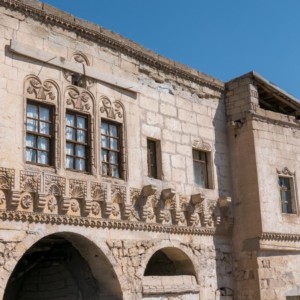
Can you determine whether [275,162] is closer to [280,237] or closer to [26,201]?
[280,237]

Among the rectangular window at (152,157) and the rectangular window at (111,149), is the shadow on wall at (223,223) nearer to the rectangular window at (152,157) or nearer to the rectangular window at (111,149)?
the rectangular window at (152,157)

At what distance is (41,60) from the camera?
10.2 meters

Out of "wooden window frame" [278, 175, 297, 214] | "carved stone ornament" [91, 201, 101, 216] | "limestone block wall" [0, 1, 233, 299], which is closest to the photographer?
"limestone block wall" [0, 1, 233, 299]

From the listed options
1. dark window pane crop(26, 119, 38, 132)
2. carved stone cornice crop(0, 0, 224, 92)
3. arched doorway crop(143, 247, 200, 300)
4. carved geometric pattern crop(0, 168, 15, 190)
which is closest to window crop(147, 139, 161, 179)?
arched doorway crop(143, 247, 200, 300)

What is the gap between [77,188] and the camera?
10.1 m

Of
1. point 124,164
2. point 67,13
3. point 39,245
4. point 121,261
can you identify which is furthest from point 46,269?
point 67,13

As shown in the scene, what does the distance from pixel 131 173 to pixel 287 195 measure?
183 inches

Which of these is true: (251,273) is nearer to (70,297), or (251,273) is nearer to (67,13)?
(70,297)

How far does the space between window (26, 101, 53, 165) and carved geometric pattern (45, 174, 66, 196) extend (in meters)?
0.34

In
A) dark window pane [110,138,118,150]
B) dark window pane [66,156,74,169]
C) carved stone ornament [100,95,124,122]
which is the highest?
carved stone ornament [100,95,124,122]

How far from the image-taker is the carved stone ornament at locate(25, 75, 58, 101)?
9945mm

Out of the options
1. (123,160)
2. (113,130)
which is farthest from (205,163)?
(113,130)

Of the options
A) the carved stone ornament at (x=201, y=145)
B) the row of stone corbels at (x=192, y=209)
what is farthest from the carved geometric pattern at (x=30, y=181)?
the carved stone ornament at (x=201, y=145)

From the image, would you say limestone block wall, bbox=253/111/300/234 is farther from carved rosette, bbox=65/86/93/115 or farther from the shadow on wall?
carved rosette, bbox=65/86/93/115
